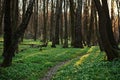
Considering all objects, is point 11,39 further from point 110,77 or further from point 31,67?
point 110,77

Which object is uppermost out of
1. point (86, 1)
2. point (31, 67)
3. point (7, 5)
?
point (86, 1)

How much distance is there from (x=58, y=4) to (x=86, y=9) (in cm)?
1102

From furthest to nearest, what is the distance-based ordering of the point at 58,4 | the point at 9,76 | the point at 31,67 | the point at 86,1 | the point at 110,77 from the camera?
the point at 86,1
the point at 58,4
the point at 31,67
the point at 9,76
the point at 110,77

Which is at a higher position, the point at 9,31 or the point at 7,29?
the point at 7,29

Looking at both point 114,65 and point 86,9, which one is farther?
point 86,9

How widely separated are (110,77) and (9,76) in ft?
17.4

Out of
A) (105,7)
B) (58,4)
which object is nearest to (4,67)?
(105,7)

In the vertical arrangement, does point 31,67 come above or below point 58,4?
below

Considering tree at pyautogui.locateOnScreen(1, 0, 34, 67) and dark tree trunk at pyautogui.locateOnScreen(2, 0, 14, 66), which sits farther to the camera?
tree at pyautogui.locateOnScreen(1, 0, 34, 67)

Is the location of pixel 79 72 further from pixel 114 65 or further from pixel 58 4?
pixel 58 4

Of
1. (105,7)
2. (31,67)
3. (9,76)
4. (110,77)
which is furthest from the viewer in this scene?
(105,7)

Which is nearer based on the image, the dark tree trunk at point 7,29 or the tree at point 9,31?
the dark tree trunk at point 7,29

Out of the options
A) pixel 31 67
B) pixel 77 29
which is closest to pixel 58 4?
pixel 77 29

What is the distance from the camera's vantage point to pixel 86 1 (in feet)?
173
